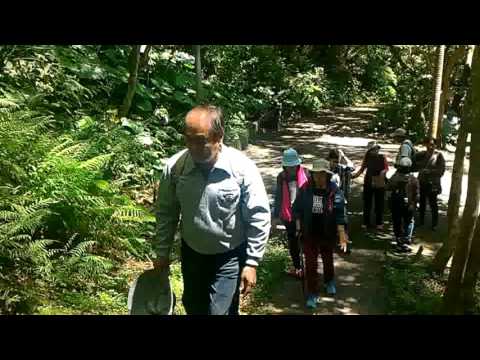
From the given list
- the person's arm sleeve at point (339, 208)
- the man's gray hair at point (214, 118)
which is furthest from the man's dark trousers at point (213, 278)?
the person's arm sleeve at point (339, 208)

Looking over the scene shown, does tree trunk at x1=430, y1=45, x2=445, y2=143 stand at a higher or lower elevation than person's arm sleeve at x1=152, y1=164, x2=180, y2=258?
higher

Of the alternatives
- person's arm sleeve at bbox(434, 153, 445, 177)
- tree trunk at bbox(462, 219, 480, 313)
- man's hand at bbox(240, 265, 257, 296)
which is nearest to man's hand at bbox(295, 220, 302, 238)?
tree trunk at bbox(462, 219, 480, 313)

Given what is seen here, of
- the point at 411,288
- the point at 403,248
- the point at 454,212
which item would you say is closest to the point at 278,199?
the point at 411,288

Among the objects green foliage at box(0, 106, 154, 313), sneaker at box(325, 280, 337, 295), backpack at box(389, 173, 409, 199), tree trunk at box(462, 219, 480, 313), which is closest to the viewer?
green foliage at box(0, 106, 154, 313)

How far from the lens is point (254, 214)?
295 cm

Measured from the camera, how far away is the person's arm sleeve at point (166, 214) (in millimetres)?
3059

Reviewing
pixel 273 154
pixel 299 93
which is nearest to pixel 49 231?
pixel 273 154

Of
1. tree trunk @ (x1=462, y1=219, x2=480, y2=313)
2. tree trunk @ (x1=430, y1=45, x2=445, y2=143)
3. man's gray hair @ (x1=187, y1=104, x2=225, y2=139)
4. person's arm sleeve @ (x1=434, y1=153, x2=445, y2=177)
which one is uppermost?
tree trunk @ (x1=430, y1=45, x2=445, y2=143)

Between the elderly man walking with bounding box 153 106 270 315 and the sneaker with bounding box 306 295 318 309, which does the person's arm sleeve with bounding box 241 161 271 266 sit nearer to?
the elderly man walking with bounding box 153 106 270 315

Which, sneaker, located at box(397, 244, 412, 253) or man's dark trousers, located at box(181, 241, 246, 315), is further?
sneaker, located at box(397, 244, 412, 253)

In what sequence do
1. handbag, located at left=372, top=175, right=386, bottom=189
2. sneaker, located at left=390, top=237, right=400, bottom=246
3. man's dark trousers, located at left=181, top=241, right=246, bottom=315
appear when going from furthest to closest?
handbag, located at left=372, top=175, right=386, bottom=189 < sneaker, located at left=390, top=237, right=400, bottom=246 < man's dark trousers, located at left=181, top=241, right=246, bottom=315

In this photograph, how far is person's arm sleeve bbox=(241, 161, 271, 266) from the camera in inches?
116

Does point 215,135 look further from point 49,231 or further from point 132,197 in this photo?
point 132,197
